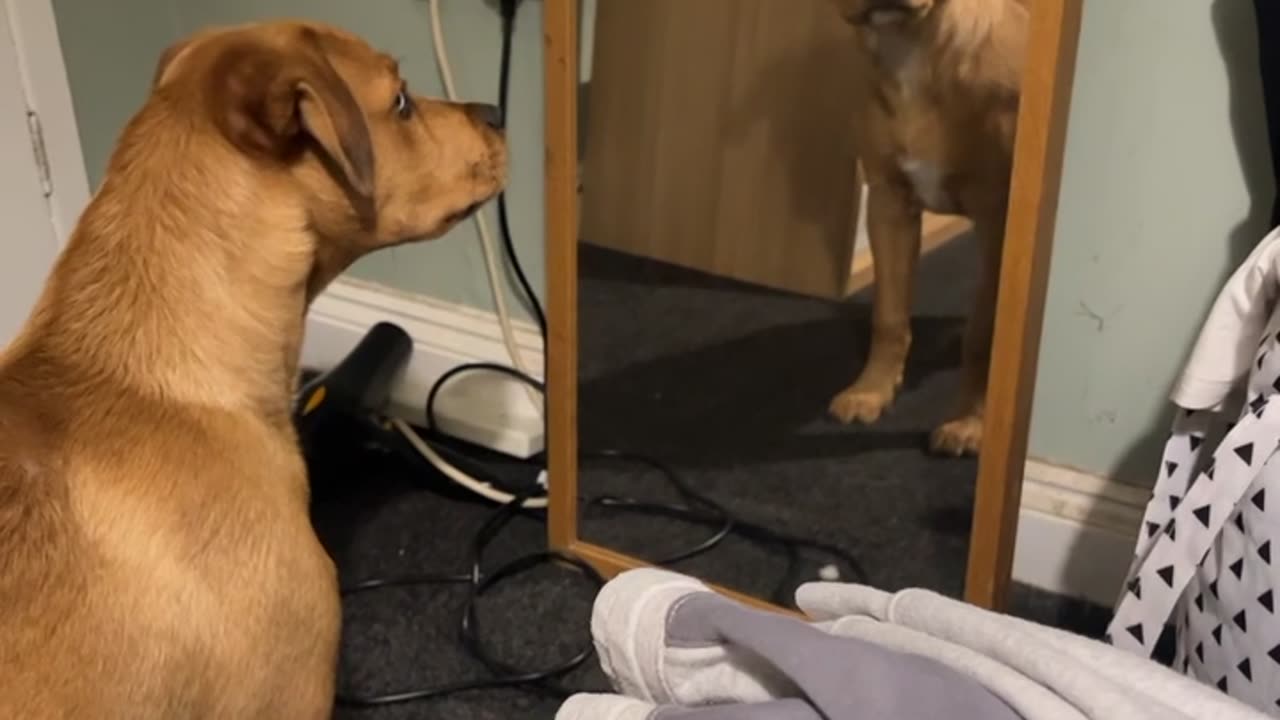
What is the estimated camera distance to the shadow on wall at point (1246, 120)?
1267 mm

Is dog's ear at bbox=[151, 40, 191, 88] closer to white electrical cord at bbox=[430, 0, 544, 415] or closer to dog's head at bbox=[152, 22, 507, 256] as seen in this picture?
dog's head at bbox=[152, 22, 507, 256]

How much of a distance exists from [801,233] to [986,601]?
0.43 meters

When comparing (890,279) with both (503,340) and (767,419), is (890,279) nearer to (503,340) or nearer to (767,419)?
(767,419)

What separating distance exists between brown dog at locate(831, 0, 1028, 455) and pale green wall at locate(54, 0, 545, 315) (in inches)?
20.0

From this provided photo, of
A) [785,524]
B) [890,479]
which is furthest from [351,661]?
[890,479]

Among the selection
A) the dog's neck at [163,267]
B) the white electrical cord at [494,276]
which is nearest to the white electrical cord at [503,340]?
the white electrical cord at [494,276]

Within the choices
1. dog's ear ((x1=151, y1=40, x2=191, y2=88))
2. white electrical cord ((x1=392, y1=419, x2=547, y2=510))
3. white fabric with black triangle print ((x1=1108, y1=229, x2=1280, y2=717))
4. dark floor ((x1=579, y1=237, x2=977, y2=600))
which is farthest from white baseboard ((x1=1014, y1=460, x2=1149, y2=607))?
dog's ear ((x1=151, y1=40, x2=191, y2=88))

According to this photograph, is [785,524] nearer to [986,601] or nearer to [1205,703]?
[986,601]

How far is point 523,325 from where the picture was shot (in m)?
1.87

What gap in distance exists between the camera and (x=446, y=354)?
1.92 metres

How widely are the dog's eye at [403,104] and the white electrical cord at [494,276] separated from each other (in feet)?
2.09

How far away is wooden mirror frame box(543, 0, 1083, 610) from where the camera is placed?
119 centimetres

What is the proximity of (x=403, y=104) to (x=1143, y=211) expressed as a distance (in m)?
0.75

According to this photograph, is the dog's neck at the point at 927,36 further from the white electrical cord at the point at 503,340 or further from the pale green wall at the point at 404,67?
the white electrical cord at the point at 503,340
